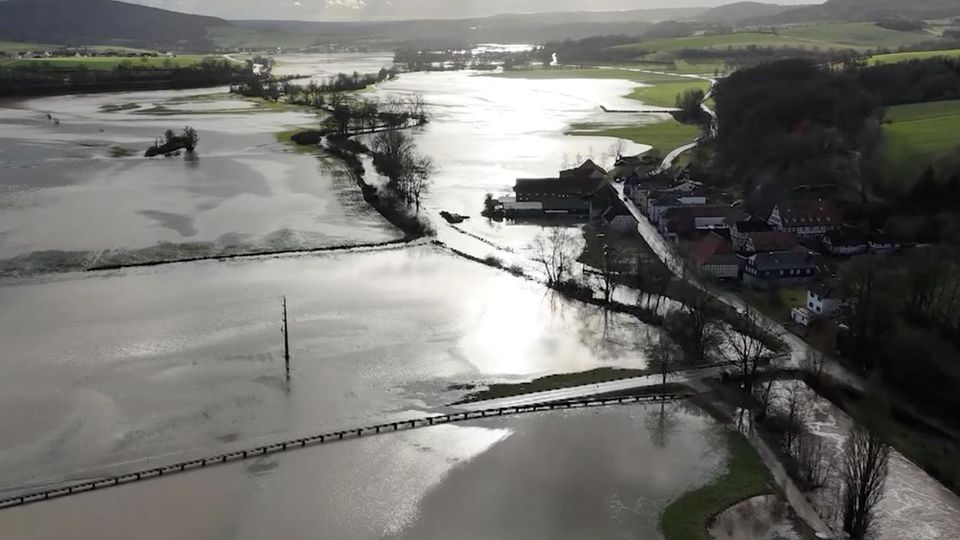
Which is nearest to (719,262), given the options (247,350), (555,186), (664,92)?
(555,186)

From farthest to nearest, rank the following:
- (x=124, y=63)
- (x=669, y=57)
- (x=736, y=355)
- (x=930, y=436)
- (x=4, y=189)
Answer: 1. (x=669, y=57)
2. (x=124, y=63)
3. (x=4, y=189)
4. (x=736, y=355)
5. (x=930, y=436)

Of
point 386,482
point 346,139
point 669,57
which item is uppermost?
point 669,57

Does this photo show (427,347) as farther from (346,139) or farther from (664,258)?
(346,139)

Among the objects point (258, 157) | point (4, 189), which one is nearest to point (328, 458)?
point (4, 189)

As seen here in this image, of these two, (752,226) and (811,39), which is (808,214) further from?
(811,39)

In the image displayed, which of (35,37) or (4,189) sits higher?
(35,37)

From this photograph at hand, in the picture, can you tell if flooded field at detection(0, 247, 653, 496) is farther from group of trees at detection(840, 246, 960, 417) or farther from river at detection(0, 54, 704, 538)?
group of trees at detection(840, 246, 960, 417)
